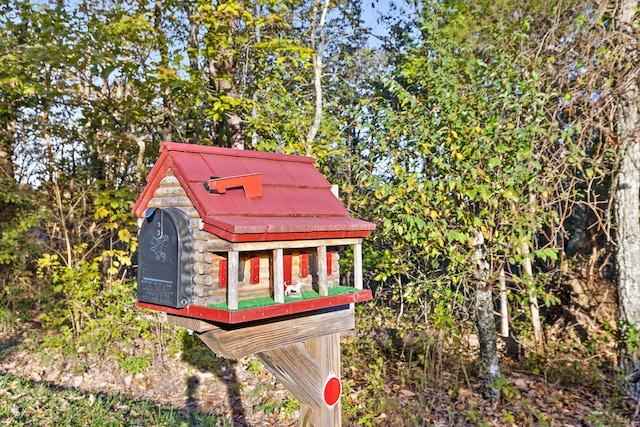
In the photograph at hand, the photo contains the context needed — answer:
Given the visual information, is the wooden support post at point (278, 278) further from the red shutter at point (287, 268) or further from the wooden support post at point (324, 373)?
the wooden support post at point (324, 373)

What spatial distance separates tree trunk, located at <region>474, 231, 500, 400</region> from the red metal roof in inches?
121

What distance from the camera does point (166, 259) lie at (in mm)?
1929

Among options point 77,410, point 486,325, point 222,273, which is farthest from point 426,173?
A: point 77,410

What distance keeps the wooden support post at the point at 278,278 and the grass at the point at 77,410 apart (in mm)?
3027

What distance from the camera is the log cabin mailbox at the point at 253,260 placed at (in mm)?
1848

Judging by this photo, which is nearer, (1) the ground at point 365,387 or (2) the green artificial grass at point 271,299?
(2) the green artificial grass at point 271,299

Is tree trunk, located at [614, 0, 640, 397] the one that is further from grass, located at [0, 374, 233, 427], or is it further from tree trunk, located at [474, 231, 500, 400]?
grass, located at [0, 374, 233, 427]

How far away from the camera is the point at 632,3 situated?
490 cm

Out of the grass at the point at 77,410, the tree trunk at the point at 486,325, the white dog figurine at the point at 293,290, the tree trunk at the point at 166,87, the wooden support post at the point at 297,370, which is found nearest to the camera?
the white dog figurine at the point at 293,290

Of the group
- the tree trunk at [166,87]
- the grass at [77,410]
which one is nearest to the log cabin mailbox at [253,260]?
the grass at [77,410]

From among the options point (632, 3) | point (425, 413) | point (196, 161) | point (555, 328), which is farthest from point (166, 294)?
point (555, 328)

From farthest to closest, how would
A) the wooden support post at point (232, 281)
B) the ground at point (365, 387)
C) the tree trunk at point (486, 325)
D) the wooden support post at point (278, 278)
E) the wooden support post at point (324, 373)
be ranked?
the tree trunk at point (486, 325), the ground at point (365, 387), the wooden support post at point (324, 373), the wooden support post at point (278, 278), the wooden support post at point (232, 281)

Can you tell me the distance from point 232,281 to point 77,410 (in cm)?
377

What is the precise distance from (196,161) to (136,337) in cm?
545
